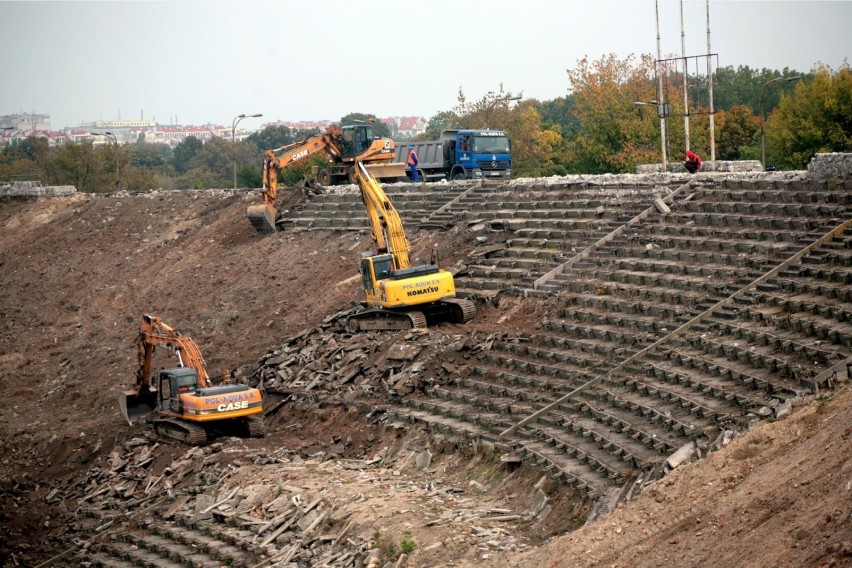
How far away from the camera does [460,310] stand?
29266mm

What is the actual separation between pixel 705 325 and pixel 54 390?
20951 millimetres

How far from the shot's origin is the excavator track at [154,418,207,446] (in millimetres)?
26297

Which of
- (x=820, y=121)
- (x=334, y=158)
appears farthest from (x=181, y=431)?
(x=820, y=121)

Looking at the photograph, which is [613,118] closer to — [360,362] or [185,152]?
[360,362]

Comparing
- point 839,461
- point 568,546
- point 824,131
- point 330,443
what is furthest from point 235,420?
point 824,131

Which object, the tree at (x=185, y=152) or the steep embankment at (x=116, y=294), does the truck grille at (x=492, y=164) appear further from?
the tree at (x=185, y=152)

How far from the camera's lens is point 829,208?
26.2 meters

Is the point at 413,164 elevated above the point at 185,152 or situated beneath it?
situated beneath

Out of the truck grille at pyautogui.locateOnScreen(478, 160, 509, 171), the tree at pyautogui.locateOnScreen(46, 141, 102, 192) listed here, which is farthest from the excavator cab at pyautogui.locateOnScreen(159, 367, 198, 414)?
the tree at pyautogui.locateOnScreen(46, 141, 102, 192)

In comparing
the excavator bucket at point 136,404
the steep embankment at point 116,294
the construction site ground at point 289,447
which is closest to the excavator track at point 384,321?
the construction site ground at point 289,447

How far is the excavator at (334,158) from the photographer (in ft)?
140

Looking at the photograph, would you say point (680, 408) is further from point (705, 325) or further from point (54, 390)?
point (54, 390)

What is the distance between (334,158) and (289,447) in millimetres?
21591

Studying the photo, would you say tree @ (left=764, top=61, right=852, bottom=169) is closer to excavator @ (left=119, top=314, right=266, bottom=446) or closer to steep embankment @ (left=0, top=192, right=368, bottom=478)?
steep embankment @ (left=0, top=192, right=368, bottom=478)
